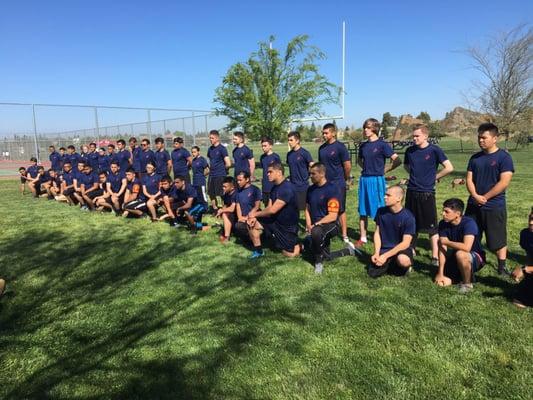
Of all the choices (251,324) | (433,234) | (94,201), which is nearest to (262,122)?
(94,201)

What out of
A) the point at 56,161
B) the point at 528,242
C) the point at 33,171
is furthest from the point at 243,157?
the point at 56,161

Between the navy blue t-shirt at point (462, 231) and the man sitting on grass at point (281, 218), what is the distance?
207 centimetres

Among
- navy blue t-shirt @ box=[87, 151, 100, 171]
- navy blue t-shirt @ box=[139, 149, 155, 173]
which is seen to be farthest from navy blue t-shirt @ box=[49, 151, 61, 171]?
navy blue t-shirt @ box=[139, 149, 155, 173]

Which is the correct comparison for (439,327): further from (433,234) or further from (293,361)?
(433,234)

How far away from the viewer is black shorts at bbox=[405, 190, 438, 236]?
210 inches

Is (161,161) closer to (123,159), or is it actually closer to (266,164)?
(123,159)

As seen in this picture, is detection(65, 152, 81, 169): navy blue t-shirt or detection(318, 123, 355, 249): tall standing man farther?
detection(65, 152, 81, 169): navy blue t-shirt

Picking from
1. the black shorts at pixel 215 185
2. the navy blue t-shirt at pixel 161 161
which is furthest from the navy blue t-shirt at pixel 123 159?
the black shorts at pixel 215 185

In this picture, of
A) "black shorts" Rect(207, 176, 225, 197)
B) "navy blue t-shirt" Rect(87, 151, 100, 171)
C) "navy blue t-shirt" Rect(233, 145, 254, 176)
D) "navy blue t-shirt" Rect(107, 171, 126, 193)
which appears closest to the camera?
"navy blue t-shirt" Rect(233, 145, 254, 176)

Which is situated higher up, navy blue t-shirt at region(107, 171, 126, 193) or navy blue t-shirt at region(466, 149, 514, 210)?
navy blue t-shirt at region(466, 149, 514, 210)

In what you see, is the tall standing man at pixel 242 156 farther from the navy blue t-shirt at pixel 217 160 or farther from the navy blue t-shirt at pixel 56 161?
the navy blue t-shirt at pixel 56 161

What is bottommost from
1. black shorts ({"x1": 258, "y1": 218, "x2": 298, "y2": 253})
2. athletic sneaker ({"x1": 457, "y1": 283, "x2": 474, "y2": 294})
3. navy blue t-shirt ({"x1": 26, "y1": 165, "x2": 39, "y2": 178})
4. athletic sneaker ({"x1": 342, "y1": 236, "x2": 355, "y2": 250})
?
athletic sneaker ({"x1": 457, "y1": 283, "x2": 474, "y2": 294})

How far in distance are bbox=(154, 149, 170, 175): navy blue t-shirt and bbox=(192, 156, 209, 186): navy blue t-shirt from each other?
4.14 feet

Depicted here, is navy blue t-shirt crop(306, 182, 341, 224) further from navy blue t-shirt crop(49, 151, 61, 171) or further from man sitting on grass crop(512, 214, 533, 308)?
navy blue t-shirt crop(49, 151, 61, 171)
